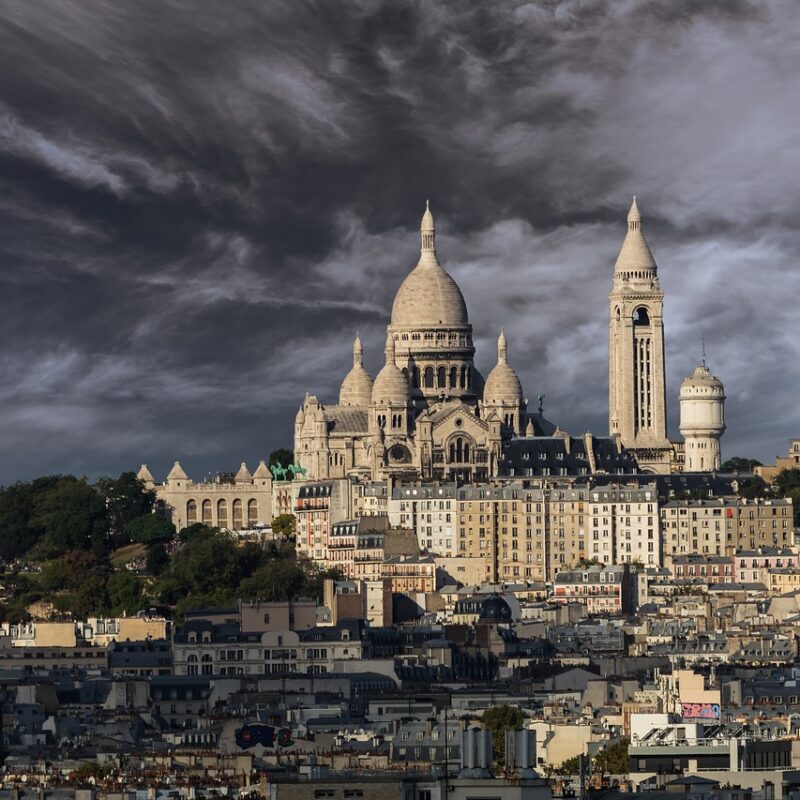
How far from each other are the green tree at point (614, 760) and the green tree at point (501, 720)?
9.11 meters

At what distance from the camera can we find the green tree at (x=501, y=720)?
4641 inches

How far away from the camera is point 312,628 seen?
18212 cm

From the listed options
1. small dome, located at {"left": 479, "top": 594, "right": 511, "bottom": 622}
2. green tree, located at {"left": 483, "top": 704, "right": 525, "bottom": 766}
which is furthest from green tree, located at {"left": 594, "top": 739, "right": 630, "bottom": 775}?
small dome, located at {"left": 479, "top": 594, "right": 511, "bottom": 622}

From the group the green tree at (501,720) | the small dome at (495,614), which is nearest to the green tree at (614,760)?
the green tree at (501,720)

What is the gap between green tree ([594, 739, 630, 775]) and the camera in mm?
100912

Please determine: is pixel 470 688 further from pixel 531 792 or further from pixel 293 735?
pixel 531 792

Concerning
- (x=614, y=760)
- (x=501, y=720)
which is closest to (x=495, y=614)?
(x=501, y=720)

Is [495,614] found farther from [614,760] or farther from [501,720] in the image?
[614,760]

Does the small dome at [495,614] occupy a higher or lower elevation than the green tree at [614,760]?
higher

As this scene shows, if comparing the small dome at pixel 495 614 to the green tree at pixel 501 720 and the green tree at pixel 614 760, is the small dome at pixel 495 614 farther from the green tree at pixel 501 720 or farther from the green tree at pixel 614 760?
the green tree at pixel 614 760

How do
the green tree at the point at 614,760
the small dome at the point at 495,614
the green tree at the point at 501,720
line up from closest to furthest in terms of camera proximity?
1. the green tree at the point at 614,760
2. the green tree at the point at 501,720
3. the small dome at the point at 495,614

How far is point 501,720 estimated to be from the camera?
4897 inches

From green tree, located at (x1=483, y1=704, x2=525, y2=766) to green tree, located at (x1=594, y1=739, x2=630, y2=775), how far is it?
29.9 feet

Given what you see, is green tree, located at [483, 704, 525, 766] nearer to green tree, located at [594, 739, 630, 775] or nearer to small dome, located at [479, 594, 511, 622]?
green tree, located at [594, 739, 630, 775]
